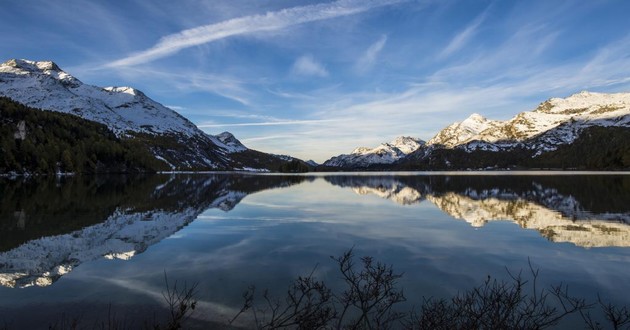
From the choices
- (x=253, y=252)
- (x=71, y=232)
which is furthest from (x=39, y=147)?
(x=253, y=252)

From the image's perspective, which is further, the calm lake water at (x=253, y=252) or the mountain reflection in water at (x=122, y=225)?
the mountain reflection in water at (x=122, y=225)

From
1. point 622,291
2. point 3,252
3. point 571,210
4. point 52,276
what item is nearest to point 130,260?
point 52,276

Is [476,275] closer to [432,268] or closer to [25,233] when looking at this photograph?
[432,268]

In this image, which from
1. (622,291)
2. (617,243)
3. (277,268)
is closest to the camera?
(622,291)

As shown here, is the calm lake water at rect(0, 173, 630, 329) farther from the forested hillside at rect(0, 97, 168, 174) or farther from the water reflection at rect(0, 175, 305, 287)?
the forested hillside at rect(0, 97, 168, 174)

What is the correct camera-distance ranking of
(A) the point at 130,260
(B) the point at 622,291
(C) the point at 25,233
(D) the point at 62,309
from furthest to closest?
(C) the point at 25,233, (A) the point at 130,260, (B) the point at 622,291, (D) the point at 62,309

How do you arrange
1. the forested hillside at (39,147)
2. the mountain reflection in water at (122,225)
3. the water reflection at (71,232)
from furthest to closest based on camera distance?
the forested hillside at (39,147) → the mountain reflection in water at (122,225) → the water reflection at (71,232)

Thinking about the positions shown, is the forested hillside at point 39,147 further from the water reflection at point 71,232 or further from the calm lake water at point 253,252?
the calm lake water at point 253,252

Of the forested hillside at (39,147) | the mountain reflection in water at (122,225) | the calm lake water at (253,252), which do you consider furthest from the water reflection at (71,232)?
the forested hillside at (39,147)

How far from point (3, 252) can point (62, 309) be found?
1203cm

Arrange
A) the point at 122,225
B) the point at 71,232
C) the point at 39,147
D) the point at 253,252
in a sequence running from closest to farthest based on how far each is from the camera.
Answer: the point at 253,252 < the point at 71,232 < the point at 122,225 < the point at 39,147

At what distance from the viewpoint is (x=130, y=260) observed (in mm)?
21047

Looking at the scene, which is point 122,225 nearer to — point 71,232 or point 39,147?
point 71,232

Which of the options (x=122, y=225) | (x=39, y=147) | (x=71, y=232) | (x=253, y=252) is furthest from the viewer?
(x=39, y=147)
